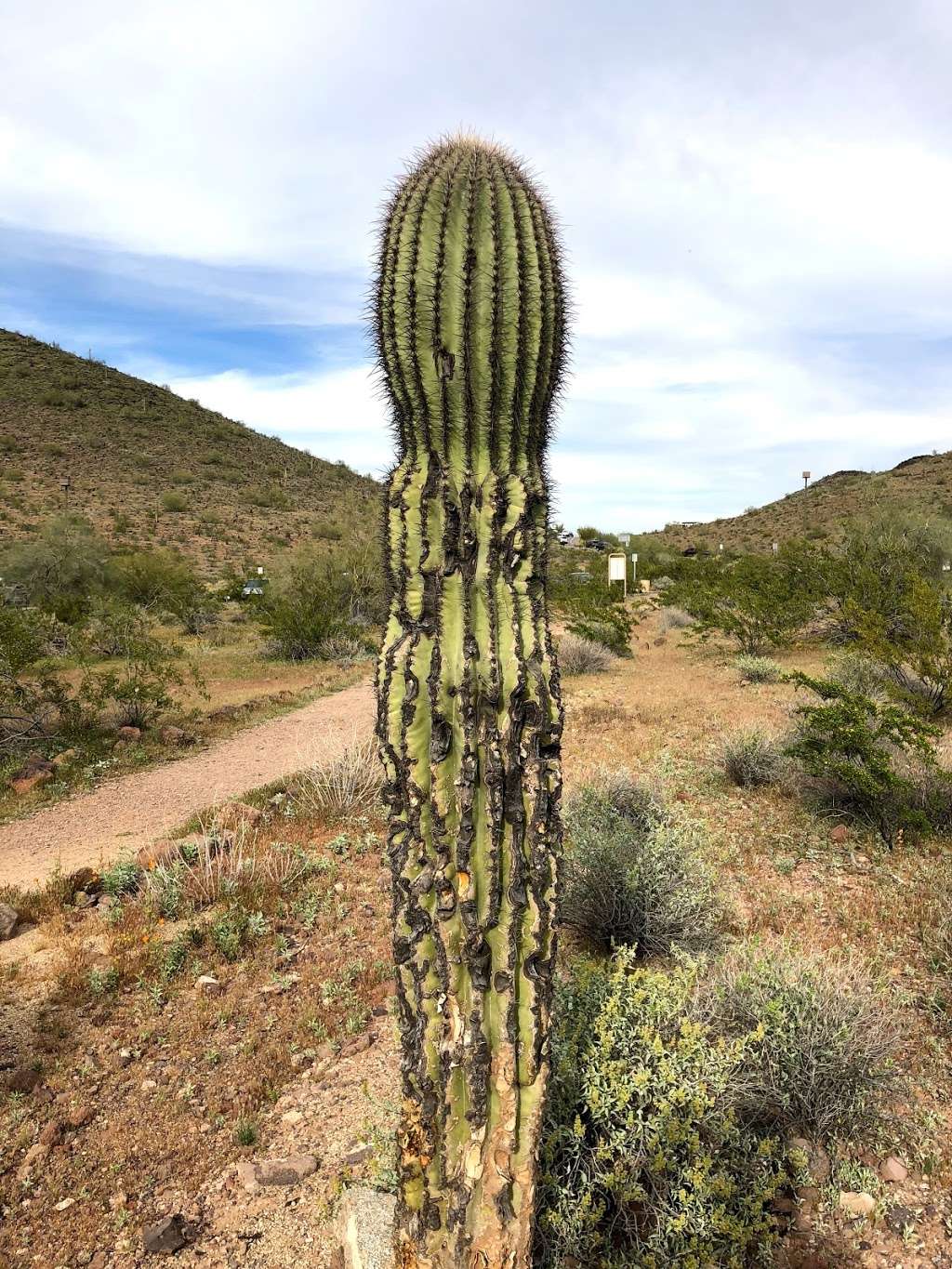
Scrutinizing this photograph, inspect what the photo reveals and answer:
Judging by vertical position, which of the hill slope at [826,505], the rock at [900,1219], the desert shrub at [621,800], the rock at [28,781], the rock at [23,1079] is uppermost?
the hill slope at [826,505]

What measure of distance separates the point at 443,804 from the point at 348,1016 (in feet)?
8.27

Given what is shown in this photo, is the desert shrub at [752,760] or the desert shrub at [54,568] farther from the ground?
the desert shrub at [54,568]

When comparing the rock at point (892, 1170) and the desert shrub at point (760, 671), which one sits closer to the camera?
the rock at point (892, 1170)

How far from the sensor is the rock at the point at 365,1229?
2.42m

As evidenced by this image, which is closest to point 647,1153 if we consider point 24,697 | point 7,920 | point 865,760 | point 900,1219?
point 900,1219

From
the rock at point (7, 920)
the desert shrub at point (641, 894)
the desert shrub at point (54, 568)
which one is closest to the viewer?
the desert shrub at point (641, 894)

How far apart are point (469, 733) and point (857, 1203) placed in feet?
7.64

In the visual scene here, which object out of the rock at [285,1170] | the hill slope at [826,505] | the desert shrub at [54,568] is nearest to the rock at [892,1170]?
the rock at [285,1170]

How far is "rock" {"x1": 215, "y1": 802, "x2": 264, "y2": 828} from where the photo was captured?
21.0ft

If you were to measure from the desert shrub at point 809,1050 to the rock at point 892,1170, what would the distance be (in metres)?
0.10

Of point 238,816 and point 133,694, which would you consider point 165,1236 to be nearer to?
point 238,816

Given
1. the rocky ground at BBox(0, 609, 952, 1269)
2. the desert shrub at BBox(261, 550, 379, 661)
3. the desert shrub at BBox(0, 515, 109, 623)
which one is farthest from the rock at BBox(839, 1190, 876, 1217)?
the desert shrub at BBox(0, 515, 109, 623)

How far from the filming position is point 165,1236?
276 cm

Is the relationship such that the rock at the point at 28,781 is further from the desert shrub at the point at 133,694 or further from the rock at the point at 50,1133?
the rock at the point at 50,1133
